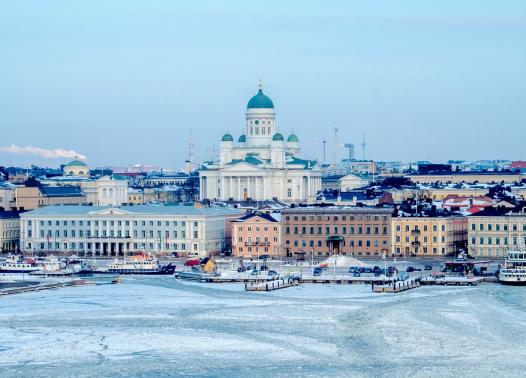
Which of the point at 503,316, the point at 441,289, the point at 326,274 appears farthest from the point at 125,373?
the point at 326,274

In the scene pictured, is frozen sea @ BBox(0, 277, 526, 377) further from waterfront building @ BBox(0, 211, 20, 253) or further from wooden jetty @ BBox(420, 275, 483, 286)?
waterfront building @ BBox(0, 211, 20, 253)

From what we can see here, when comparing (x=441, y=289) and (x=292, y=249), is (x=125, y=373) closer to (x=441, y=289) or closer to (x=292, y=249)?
(x=441, y=289)

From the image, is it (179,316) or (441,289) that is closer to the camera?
(179,316)

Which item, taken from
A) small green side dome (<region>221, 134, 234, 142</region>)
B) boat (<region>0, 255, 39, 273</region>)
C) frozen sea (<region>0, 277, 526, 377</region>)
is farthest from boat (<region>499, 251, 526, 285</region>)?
small green side dome (<region>221, 134, 234, 142</region>)

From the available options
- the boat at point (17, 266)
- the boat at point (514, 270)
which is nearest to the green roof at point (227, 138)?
the boat at point (17, 266)

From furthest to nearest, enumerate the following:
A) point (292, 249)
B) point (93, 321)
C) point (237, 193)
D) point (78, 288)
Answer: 1. point (237, 193)
2. point (292, 249)
3. point (78, 288)
4. point (93, 321)

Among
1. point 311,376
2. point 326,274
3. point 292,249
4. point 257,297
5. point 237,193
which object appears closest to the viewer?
point 311,376
